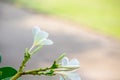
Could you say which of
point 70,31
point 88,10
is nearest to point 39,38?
point 70,31

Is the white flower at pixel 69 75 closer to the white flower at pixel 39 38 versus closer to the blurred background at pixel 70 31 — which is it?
the white flower at pixel 39 38

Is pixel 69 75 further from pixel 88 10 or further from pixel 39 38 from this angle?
pixel 88 10

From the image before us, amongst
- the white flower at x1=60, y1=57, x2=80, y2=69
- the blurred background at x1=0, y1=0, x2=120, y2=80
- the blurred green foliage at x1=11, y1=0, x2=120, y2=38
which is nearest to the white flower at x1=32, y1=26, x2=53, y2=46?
the white flower at x1=60, y1=57, x2=80, y2=69

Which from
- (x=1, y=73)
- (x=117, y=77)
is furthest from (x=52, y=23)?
(x=1, y=73)

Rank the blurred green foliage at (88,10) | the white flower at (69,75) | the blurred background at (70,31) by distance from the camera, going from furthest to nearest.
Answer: the blurred green foliage at (88,10), the blurred background at (70,31), the white flower at (69,75)

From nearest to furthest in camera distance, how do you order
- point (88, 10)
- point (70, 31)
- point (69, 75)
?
point (69, 75) < point (70, 31) < point (88, 10)

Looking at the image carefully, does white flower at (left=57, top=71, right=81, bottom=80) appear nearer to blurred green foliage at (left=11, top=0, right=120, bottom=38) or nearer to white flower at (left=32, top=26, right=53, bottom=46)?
white flower at (left=32, top=26, right=53, bottom=46)

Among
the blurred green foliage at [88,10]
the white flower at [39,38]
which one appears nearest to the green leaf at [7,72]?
the white flower at [39,38]

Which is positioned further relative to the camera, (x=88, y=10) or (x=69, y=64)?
(x=88, y=10)
